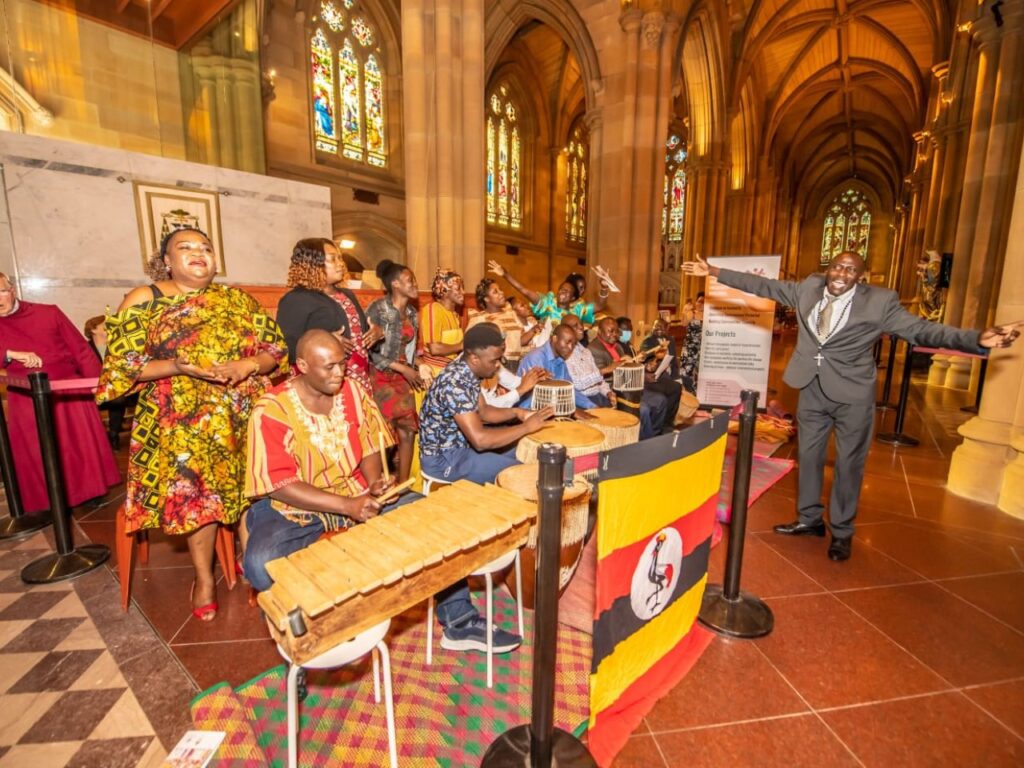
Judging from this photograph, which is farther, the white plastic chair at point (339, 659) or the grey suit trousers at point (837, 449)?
the grey suit trousers at point (837, 449)

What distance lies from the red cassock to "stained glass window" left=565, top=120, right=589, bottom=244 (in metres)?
23.9

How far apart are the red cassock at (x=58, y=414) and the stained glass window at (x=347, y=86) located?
13.4 metres

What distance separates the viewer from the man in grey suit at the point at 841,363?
3236 millimetres

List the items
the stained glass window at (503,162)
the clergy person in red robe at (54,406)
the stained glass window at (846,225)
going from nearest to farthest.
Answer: the clergy person in red robe at (54,406) < the stained glass window at (503,162) < the stained glass window at (846,225)

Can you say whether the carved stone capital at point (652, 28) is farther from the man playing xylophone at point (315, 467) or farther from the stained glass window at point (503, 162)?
the man playing xylophone at point (315, 467)

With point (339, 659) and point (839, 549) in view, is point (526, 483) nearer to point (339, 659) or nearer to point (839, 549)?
point (339, 659)

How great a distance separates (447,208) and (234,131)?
7733 millimetres

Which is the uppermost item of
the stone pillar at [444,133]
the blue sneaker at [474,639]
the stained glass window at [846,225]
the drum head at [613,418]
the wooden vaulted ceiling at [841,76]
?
the wooden vaulted ceiling at [841,76]

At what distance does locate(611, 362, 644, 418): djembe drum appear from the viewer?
17.5 ft

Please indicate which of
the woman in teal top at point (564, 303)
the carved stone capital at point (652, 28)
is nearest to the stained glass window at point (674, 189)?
the carved stone capital at point (652, 28)

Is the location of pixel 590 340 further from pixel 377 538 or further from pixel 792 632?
pixel 377 538

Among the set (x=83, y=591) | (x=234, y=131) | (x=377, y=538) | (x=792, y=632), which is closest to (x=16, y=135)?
(x=83, y=591)

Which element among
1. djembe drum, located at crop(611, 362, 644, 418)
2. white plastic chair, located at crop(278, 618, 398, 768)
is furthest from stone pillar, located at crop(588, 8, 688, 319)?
white plastic chair, located at crop(278, 618, 398, 768)

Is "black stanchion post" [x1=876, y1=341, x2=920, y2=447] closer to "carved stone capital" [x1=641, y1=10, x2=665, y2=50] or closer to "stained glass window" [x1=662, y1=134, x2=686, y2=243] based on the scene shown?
"carved stone capital" [x1=641, y1=10, x2=665, y2=50]
